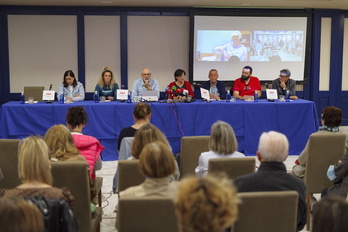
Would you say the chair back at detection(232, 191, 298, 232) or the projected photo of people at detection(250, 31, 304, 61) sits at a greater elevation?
the projected photo of people at detection(250, 31, 304, 61)

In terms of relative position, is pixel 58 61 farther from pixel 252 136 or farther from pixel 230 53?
pixel 252 136

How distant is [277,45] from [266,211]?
263 inches

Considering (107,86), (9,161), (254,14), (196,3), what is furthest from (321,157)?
(254,14)

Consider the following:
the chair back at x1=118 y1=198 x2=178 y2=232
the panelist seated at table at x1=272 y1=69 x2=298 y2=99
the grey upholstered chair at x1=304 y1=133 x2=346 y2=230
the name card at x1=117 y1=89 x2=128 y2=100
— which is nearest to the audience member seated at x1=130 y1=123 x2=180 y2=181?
the chair back at x1=118 y1=198 x2=178 y2=232

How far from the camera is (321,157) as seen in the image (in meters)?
3.71

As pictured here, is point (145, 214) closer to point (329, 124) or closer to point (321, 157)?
point (321, 157)

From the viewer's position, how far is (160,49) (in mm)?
8500

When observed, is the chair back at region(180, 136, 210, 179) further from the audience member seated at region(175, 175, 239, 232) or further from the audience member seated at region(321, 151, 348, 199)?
the audience member seated at region(175, 175, 239, 232)

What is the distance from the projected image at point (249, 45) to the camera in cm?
836

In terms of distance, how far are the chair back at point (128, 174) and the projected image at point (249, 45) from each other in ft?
18.4

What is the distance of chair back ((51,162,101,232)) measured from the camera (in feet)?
9.23

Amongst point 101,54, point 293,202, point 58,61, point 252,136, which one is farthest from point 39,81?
point 293,202

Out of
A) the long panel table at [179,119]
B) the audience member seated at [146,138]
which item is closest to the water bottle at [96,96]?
the long panel table at [179,119]

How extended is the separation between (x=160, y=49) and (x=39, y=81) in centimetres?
220
